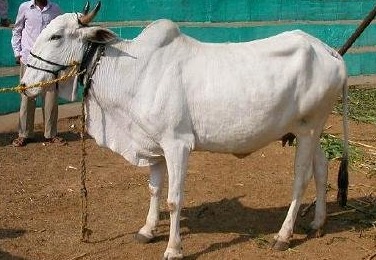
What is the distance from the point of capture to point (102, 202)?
238 inches

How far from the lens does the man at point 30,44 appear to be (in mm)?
7812

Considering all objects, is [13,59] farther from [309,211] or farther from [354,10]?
[354,10]

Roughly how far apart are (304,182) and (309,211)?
881mm

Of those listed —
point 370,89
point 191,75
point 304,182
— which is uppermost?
point 191,75

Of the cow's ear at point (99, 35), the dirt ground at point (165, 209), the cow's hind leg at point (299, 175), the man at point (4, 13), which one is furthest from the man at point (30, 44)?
Result: the cow's hind leg at point (299, 175)

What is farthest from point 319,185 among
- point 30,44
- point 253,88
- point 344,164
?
point 30,44

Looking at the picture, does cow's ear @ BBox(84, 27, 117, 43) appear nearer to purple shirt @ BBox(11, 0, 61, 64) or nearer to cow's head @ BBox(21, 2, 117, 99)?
cow's head @ BBox(21, 2, 117, 99)

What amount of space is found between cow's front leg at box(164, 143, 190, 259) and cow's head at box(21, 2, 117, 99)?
99 centimetres

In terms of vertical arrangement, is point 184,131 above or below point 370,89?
above

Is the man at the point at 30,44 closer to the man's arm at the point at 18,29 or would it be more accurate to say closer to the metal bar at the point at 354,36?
the man's arm at the point at 18,29

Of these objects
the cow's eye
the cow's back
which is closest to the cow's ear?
the cow's eye

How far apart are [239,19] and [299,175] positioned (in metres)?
7.95

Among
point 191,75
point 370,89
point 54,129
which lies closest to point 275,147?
point 54,129

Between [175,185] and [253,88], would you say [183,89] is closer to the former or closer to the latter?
[253,88]
